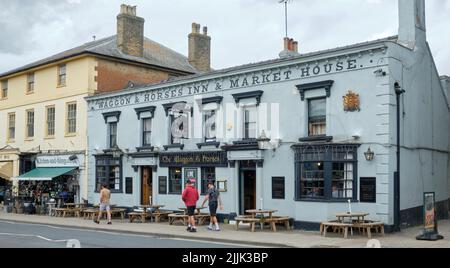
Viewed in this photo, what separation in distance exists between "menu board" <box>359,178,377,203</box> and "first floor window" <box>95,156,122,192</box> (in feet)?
44.6

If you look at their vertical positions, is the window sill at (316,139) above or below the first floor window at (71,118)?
below

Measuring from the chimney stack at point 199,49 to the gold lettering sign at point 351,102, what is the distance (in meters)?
18.6

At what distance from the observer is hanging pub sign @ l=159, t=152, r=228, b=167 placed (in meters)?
24.1

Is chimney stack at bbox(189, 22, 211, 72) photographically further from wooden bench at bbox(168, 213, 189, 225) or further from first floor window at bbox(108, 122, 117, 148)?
wooden bench at bbox(168, 213, 189, 225)

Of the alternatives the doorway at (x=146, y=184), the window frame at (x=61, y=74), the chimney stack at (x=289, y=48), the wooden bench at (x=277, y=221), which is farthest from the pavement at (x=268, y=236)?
the window frame at (x=61, y=74)

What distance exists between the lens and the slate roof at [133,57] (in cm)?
3233

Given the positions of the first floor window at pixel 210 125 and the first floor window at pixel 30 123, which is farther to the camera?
the first floor window at pixel 30 123

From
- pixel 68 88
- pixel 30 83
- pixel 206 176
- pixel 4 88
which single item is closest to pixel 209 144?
pixel 206 176

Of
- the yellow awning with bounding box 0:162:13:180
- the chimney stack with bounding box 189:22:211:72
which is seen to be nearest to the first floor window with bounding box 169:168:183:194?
the chimney stack with bounding box 189:22:211:72

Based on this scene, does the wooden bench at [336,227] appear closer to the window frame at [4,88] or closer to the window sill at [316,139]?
the window sill at [316,139]

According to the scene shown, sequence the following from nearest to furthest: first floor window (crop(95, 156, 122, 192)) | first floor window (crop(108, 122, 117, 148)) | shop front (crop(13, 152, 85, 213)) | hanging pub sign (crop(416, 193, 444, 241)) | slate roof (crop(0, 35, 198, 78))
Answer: hanging pub sign (crop(416, 193, 444, 241))
first floor window (crop(95, 156, 122, 192))
first floor window (crop(108, 122, 117, 148))
shop front (crop(13, 152, 85, 213))
slate roof (crop(0, 35, 198, 78))

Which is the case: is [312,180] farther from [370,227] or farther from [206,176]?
[206,176]

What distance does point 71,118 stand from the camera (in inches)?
1284
